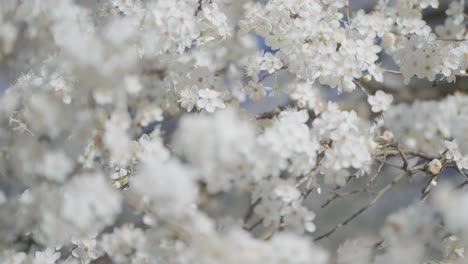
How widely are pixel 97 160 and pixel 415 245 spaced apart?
0.65m

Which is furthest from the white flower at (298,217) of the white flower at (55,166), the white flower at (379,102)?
the white flower at (55,166)

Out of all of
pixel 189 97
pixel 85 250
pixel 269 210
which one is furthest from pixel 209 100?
pixel 85 250

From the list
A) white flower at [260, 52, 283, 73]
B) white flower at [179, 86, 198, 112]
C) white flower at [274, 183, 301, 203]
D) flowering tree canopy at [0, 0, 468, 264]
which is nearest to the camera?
flowering tree canopy at [0, 0, 468, 264]

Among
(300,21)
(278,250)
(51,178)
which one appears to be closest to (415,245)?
(278,250)

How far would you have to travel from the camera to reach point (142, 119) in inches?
45.0

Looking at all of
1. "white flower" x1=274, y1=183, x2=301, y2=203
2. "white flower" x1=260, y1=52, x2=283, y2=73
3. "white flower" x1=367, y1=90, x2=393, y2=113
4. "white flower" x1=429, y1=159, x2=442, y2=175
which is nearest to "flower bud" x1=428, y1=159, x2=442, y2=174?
"white flower" x1=429, y1=159, x2=442, y2=175

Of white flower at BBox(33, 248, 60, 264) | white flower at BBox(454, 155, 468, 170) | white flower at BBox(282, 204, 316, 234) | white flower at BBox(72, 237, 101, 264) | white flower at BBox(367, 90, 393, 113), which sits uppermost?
white flower at BBox(367, 90, 393, 113)

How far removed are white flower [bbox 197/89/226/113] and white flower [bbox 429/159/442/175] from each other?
64 centimetres

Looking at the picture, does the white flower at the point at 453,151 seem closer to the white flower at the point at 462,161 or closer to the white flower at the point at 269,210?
the white flower at the point at 462,161

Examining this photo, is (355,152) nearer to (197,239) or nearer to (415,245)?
(415,245)

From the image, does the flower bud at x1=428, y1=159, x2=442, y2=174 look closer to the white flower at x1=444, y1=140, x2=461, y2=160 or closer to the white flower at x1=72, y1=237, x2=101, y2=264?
the white flower at x1=444, y1=140, x2=461, y2=160

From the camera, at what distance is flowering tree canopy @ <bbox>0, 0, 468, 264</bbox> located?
3.37 feet

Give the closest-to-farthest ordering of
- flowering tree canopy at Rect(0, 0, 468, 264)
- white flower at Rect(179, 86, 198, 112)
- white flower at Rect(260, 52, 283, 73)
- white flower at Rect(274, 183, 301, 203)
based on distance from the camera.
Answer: flowering tree canopy at Rect(0, 0, 468, 264), white flower at Rect(274, 183, 301, 203), white flower at Rect(179, 86, 198, 112), white flower at Rect(260, 52, 283, 73)

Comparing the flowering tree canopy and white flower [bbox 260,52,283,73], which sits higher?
the flowering tree canopy
